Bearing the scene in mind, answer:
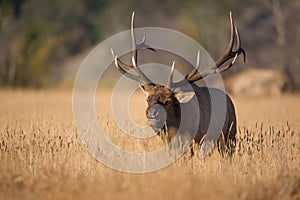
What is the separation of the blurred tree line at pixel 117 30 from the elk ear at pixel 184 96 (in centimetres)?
1879

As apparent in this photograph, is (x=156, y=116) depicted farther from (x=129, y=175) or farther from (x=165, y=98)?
(x=129, y=175)

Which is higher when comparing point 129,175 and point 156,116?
point 156,116

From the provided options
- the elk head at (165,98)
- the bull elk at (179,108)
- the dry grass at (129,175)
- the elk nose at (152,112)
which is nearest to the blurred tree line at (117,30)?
the bull elk at (179,108)

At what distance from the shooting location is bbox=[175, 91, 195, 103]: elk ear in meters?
8.45

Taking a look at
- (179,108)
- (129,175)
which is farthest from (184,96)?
(129,175)

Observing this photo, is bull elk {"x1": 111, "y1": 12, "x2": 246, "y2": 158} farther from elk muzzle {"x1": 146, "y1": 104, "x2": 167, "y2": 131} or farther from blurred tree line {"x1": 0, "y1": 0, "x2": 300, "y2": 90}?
blurred tree line {"x1": 0, "y1": 0, "x2": 300, "y2": 90}

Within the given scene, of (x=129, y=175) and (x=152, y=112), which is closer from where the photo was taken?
(x=129, y=175)

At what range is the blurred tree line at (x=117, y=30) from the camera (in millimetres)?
28609

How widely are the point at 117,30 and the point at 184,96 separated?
37409 millimetres

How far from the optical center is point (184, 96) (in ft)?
27.9

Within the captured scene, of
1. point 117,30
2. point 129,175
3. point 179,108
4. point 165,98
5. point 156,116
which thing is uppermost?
point 117,30

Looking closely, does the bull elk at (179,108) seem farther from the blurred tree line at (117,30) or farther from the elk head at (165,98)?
the blurred tree line at (117,30)

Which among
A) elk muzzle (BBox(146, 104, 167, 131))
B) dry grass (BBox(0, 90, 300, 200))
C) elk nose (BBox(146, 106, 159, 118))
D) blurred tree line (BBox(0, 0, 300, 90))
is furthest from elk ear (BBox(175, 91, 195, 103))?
blurred tree line (BBox(0, 0, 300, 90))

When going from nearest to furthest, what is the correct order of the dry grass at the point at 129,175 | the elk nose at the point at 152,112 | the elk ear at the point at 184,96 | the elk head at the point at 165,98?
1. the dry grass at the point at 129,175
2. the elk nose at the point at 152,112
3. the elk head at the point at 165,98
4. the elk ear at the point at 184,96
